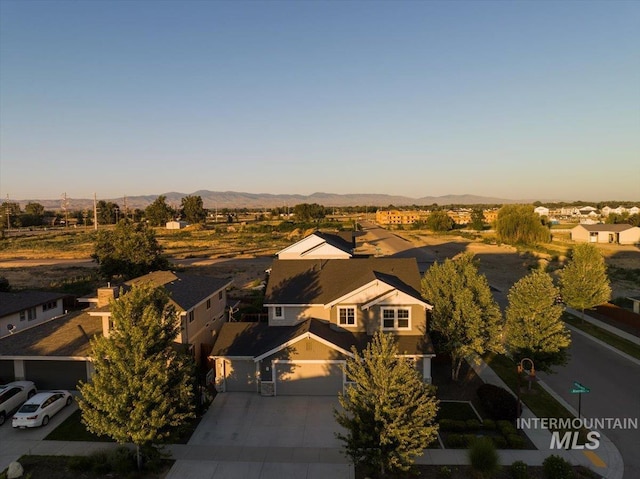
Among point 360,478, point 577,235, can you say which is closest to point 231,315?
point 360,478

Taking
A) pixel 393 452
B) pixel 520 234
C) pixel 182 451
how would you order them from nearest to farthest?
1. pixel 393 452
2. pixel 182 451
3. pixel 520 234

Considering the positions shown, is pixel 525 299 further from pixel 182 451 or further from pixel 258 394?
pixel 182 451

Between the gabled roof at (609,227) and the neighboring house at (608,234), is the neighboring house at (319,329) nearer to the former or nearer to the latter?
the neighboring house at (608,234)

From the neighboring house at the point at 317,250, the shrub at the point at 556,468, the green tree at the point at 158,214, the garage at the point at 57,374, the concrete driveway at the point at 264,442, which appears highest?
the green tree at the point at 158,214

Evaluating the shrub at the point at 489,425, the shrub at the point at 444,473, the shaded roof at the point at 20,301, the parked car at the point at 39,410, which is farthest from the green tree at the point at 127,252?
the shrub at the point at 444,473

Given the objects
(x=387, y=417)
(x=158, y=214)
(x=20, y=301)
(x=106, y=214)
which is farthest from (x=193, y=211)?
(x=387, y=417)

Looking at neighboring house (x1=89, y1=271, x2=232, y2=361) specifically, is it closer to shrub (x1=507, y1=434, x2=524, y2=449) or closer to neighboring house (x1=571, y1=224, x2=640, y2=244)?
shrub (x1=507, y1=434, x2=524, y2=449)

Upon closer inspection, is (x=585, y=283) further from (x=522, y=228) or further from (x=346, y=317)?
(x=522, y=228)

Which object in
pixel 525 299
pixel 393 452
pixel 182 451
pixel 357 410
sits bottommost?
pixel 182 451
